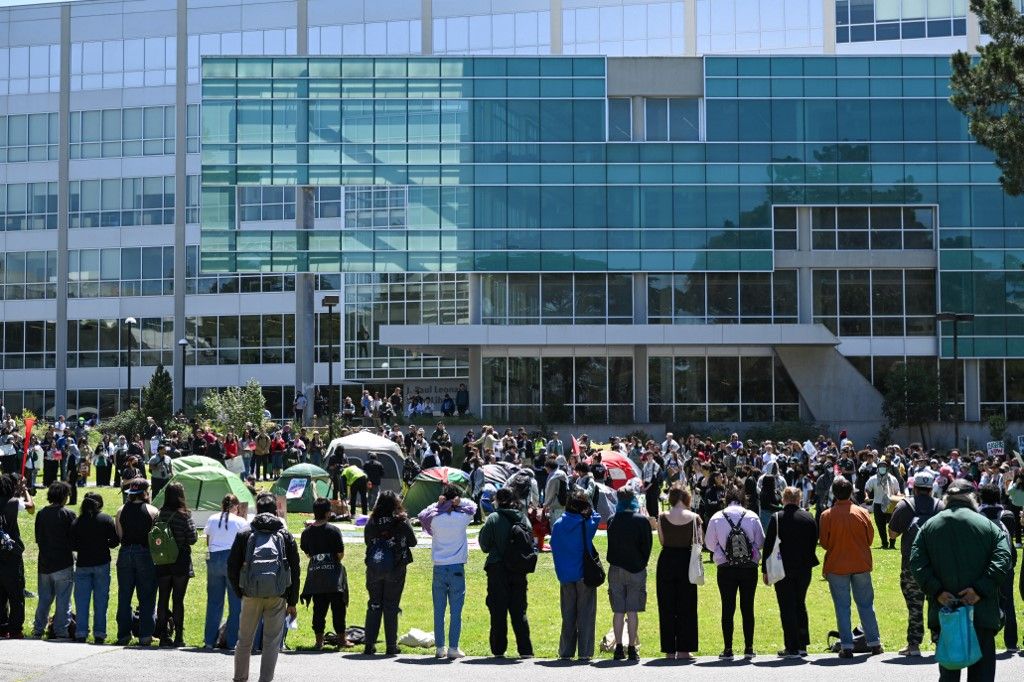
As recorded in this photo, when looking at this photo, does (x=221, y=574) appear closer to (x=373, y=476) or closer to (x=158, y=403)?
(x=373, y=476)

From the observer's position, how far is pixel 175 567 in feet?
45.3

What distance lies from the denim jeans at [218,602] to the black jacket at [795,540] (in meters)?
5.18

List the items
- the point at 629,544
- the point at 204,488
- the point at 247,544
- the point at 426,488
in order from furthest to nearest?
the point at 426,488
the point at 204,488
the point at 629,544
the point at 247,544

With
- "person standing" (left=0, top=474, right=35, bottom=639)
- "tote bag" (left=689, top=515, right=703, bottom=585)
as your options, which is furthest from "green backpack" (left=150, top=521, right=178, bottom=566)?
"tote bag" (left=689, top=515, right=703, bottom=585)

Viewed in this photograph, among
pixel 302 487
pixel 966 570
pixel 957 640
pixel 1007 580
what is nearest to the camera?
pixel 957 640

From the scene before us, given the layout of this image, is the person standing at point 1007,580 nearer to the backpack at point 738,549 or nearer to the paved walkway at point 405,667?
the paved walkway at point 405,667

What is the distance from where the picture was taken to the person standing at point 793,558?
13.3 m

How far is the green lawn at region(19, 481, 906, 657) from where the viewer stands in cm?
1469

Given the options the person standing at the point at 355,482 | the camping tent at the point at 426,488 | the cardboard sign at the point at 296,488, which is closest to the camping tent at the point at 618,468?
the camping tent at the point at 426,488

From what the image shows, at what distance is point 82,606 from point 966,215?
46.3m

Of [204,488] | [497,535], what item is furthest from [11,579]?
[204,488]

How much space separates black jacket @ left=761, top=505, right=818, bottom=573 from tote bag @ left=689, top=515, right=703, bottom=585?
0.65m

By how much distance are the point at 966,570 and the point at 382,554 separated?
19.4ft

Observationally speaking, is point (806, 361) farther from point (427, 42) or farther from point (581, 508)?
point (581, 508)
